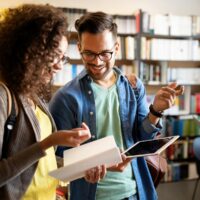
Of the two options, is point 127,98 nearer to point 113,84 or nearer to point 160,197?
point 113,84

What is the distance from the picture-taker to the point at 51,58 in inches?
33.2

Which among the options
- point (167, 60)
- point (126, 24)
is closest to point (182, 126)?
point (167, 60)

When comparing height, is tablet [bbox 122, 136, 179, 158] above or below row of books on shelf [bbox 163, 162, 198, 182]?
above

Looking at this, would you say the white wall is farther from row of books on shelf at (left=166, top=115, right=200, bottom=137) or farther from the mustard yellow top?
the mustard yellow top

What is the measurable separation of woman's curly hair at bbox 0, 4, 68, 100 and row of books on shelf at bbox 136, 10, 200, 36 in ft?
8.89

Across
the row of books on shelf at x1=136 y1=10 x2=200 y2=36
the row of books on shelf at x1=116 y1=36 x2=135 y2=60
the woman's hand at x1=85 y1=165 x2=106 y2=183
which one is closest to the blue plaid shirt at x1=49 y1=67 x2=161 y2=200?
the woman's hand at x1=85 y1=165 x2=106 y2=183

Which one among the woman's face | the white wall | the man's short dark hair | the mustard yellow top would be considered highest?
the white wall

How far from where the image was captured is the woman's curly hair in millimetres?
789

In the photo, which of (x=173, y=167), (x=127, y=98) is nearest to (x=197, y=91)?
(x=173, y=167)

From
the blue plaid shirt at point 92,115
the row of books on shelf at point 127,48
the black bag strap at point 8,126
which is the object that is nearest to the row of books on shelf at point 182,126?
the row of books on shelf at point 127,48

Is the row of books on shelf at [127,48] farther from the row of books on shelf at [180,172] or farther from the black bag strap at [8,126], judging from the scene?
the black bag strap at [8,126]

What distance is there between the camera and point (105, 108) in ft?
3.90

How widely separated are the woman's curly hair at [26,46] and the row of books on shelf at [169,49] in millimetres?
2709

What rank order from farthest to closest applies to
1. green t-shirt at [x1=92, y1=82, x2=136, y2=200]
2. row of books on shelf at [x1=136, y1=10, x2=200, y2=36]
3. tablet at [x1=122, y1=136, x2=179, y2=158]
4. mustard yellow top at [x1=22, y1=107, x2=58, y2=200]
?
row of books on shelf at [x1=136, y1=10, x2=200, y2=36], green t-shirt at [x1=92, y1=82, x2=136, y2=200], tablet at [x1=122, y1=136, x2=179, y2=158], mustard yellow top at [x1=22, y1=107, x2=58, y2=200]
